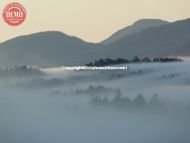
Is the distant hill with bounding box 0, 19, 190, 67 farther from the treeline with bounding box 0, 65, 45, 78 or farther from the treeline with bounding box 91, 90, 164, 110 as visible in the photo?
the treeline with bounding box 91, 90, 164, 110

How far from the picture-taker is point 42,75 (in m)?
2.15

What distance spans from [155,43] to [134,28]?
0.49 feet

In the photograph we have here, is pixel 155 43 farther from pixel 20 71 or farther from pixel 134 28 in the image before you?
pixel 20 71

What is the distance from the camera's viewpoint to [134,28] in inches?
86.7

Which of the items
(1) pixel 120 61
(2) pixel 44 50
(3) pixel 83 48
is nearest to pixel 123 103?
(1) pixel 120 61

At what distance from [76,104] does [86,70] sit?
200 mm

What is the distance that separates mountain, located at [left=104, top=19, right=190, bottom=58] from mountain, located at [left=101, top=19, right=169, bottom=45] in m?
0.02

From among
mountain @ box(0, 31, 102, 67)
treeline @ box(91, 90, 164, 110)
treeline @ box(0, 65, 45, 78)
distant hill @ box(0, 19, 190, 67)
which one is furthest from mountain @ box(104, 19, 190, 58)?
treeline @ box(0, 65, 45, 78)

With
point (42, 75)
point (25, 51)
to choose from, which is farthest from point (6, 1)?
point (42, 75)

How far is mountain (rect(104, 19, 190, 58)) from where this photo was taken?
2.18m

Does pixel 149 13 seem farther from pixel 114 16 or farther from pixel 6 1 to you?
pixel 6 1

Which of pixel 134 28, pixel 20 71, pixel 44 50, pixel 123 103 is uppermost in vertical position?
pixel 134 28

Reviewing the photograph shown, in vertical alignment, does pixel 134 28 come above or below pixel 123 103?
above

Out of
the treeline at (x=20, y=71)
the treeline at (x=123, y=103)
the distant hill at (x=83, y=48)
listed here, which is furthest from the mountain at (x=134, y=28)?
Result: the treeline at (x=20, y=71)
